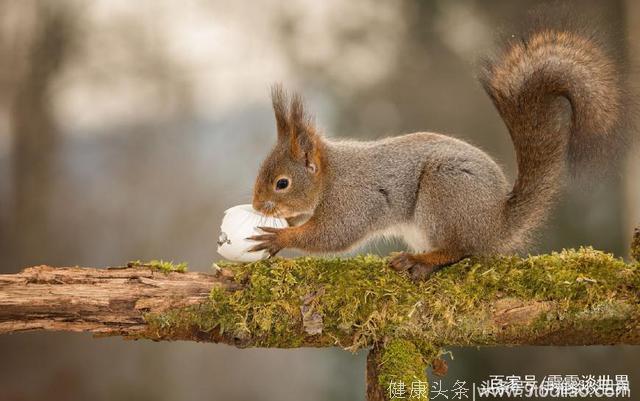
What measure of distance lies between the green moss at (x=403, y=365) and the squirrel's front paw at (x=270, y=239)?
0.53m

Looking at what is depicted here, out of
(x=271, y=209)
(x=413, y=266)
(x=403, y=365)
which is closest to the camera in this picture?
(x=403, y=365)

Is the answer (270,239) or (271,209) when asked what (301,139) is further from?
(270,239)

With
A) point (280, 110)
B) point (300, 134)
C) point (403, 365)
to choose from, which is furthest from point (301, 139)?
point (403, 365)

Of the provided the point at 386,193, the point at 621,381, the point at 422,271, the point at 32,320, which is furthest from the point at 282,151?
the point at 621,381

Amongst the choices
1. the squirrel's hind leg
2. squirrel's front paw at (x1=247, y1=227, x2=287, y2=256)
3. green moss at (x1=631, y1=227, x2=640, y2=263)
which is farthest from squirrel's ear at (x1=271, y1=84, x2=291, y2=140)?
green moss at (x1=631, y1=227, x2=640, y2=263)

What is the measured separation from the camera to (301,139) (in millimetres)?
2480

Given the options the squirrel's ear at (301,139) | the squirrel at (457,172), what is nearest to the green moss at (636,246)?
the squirrel at (457,172)

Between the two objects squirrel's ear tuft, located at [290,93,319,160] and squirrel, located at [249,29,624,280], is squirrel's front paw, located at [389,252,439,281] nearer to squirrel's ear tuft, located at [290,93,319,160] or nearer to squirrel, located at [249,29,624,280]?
squirrel, located at [249,29,624,280]

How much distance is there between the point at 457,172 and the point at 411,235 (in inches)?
12.8

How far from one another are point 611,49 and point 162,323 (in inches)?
73.7

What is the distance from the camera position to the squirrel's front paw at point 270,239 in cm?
233

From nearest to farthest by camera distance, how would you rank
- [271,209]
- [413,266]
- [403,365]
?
[403,365] → [413,266] → [271,209]

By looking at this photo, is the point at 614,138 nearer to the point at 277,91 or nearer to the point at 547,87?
the point at 547,87

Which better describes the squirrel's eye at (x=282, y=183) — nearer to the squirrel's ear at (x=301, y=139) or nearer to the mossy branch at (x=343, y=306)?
the squirrel's ear at (x=301, y=139)
